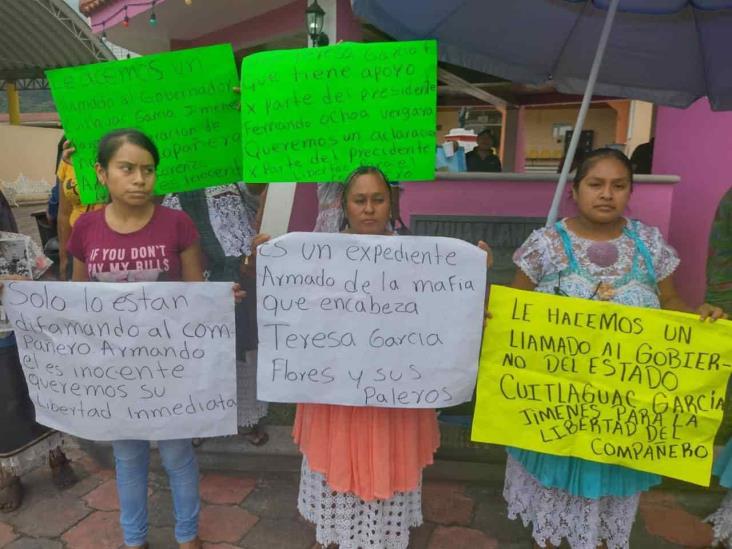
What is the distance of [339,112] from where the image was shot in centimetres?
205

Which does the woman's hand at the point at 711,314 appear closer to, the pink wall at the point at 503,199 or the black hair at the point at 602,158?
the black hair at the point at 602,158

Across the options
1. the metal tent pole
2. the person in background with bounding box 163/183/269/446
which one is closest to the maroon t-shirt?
the person in background with bounding box 163/183/269/446

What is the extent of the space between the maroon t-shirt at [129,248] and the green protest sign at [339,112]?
0.38m

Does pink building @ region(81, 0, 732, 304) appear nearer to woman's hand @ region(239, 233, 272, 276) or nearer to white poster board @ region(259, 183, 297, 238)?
white poster board @ region(259, 183, 297, 238)

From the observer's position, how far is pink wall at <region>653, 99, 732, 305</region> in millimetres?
4355

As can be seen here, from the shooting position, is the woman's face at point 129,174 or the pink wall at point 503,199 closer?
the woman's face at point 129,174

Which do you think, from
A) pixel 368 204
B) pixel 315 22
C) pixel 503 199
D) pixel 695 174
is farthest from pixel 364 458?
pixel 695 174

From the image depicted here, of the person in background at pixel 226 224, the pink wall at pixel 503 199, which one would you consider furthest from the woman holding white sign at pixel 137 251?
the pink wall at pixel 503 199

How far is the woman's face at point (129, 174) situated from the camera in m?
1.97

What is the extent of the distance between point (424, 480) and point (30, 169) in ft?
69.9

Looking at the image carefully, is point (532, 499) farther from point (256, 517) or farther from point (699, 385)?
point (256, 517)

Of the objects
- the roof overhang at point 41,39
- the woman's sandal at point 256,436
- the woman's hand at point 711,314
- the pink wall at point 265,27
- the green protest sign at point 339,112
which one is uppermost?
the roof overhang at point 41,39

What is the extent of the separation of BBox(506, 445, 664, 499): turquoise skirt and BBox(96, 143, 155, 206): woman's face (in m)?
1.78

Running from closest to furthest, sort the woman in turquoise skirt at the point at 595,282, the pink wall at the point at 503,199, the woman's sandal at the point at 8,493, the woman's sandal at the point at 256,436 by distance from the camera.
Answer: the woman in turquoise skirt at the point at 595,282 → the woman's sandal at the point at 8,493 → the woman's sandal at the point at 256,436 → the pink wall at the point at 503,199
